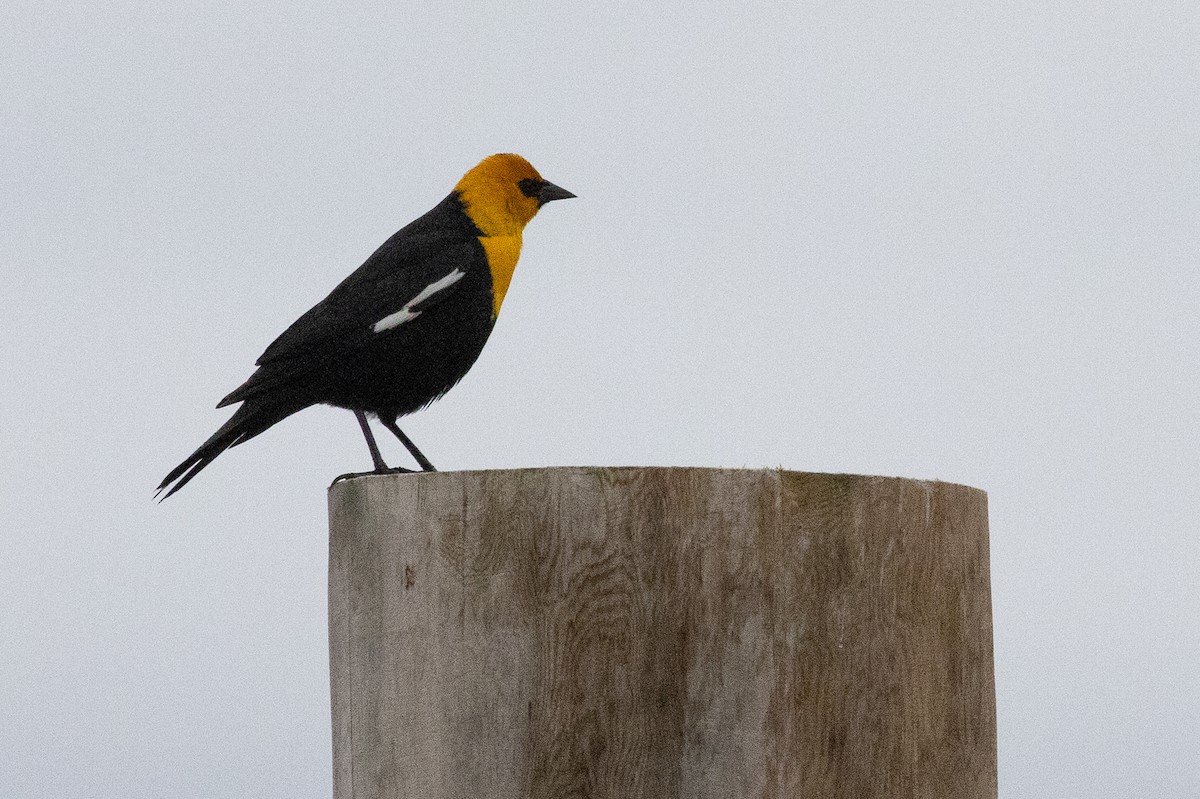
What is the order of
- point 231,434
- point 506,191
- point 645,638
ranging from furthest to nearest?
point 506,191 < point 231,434 < point 645,638

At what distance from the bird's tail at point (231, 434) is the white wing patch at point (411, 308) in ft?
1.61

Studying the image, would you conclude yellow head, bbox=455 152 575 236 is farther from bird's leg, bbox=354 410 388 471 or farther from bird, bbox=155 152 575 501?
bird's leg, bbox=354 410 388 471

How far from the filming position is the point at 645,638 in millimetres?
2498

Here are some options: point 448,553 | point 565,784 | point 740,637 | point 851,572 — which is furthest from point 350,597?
point 851,572

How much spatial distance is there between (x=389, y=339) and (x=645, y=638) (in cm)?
336

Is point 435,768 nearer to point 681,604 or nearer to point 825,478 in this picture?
point 681,604

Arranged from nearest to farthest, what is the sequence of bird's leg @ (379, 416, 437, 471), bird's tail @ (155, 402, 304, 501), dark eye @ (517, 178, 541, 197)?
bird's tail @ (155, 402, 304, 501), bird's leg @ (379, 416, 437, 471), dark eye @ (517, 178, 541, 197)

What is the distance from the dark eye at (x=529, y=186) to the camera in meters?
6.66

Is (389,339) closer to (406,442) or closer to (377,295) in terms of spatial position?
(377,295)

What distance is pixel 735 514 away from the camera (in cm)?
254

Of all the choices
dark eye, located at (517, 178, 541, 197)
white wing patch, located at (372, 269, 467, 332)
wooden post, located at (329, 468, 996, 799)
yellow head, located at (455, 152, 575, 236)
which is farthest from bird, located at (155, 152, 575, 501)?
wooden post, located at (329, 468, 996, 799)

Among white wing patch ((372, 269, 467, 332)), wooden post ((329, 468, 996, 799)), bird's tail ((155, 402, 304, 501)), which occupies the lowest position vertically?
wooden post ((329, 468, 996, 799))

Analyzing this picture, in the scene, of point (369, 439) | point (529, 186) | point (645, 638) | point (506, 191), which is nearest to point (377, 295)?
point (369, 439)

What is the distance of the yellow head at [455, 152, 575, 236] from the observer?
6.48 metres
